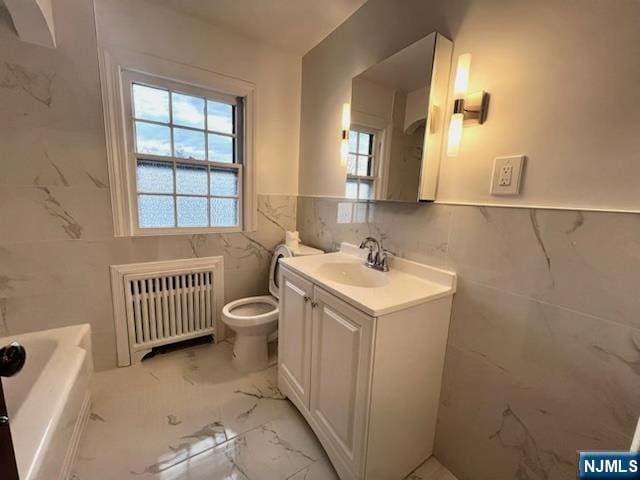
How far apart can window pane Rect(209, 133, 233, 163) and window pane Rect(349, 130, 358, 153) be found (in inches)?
39.9

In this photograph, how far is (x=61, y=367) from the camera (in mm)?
1276

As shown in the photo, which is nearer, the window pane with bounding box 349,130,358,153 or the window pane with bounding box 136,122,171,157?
the window pane with bounding box 349,130,358,153

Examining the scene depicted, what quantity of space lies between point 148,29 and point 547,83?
216cm

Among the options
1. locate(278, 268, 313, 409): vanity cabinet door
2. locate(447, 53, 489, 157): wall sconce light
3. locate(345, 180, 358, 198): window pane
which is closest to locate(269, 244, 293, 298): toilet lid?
locate(278, 268, 313, 409): vanity cabinet door

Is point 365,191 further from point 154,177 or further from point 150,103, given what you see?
point 150,103

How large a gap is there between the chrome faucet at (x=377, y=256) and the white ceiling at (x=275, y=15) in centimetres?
143

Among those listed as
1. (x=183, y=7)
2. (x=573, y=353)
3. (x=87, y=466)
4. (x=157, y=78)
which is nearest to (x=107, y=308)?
(x=87, y=466)

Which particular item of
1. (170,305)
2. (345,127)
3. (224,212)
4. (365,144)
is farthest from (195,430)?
(345,127)

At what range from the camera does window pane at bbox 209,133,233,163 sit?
2.08m

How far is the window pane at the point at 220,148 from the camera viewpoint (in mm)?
2076

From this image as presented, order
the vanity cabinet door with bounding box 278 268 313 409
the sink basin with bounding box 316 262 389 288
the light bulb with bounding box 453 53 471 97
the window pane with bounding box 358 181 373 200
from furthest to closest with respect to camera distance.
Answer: the window pane with bounding box 358 181 373 200 < the sink basin with bounding box 316 262 389 288 < the vanity cabinet door with bounding box 278 268 313 409 < the light bulb with bounding box 453 53 471 97

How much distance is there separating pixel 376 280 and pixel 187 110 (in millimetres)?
1779

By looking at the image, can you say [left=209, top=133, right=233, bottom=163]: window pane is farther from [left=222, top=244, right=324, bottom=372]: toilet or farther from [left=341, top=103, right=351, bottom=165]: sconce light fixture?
[left=341, top=103, right=351, bottom=165]: sconce light fixture

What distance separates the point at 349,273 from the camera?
1.62m
